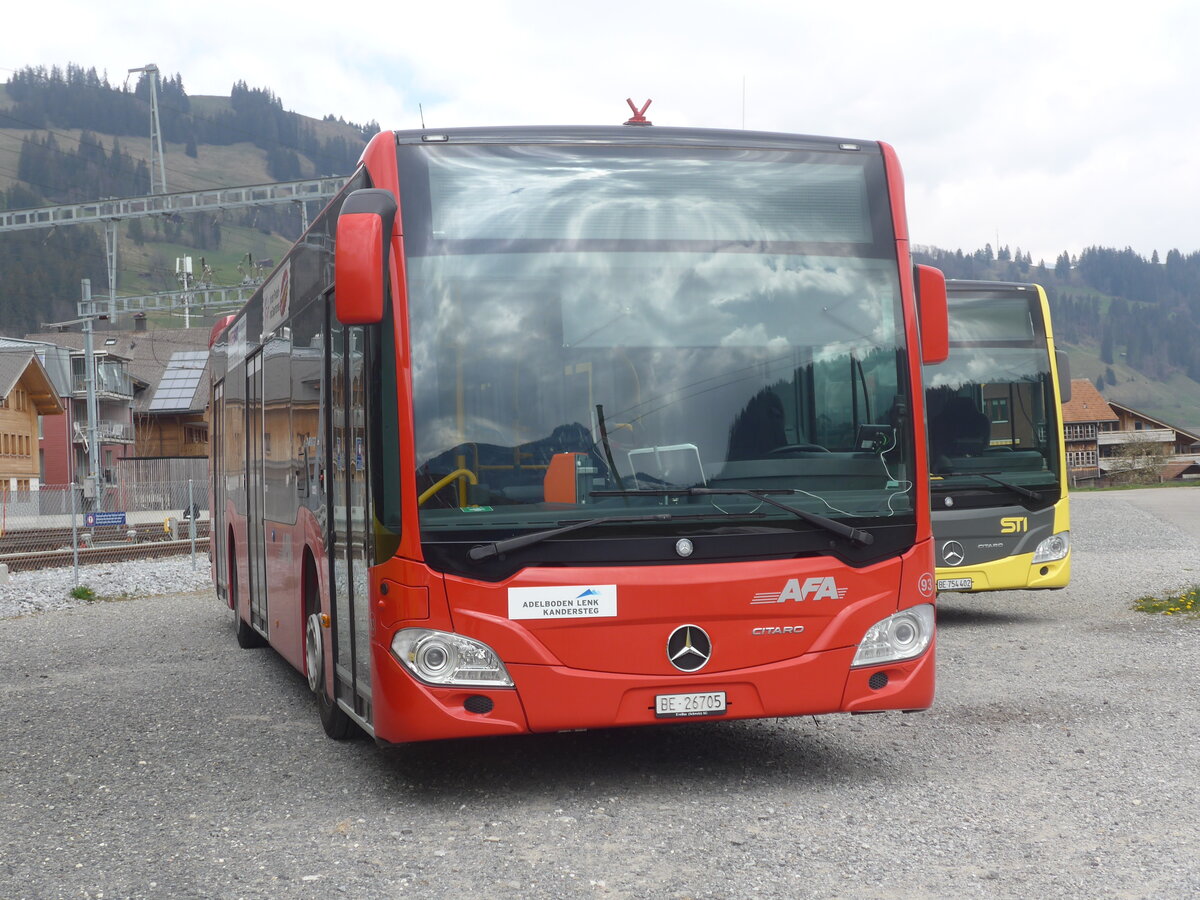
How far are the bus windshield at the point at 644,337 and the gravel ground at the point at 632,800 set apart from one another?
1.28 meters

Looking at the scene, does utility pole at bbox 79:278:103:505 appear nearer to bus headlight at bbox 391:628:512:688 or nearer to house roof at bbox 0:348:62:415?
house roof at bbox 0:348:62:415

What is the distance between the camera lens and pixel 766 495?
6.47m

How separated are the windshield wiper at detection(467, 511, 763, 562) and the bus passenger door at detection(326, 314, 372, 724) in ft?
2.04

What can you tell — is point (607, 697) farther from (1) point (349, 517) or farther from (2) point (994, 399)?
(2) point (994, 399)

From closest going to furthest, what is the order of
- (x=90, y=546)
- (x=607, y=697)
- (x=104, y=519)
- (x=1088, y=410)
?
(x=607, y=697) < (x=104, y=519) < (x=90, y=546) < (x=1088, y=410)

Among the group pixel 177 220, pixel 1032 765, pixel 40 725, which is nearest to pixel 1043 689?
pixel 1032 765

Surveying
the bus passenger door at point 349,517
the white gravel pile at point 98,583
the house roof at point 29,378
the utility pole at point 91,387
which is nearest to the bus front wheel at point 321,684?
the bus passenger door at point 349,517

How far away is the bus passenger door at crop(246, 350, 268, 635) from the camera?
1064 centimetres

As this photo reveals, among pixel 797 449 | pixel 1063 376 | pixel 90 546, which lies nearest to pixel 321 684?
pixel 797 449

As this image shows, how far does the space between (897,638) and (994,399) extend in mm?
7346

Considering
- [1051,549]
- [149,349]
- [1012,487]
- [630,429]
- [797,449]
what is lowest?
[1051,549]

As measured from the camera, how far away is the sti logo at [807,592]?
6.45m

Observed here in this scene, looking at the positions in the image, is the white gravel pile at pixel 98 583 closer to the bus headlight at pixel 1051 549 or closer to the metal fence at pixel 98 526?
the metal fence at pixel 98 526

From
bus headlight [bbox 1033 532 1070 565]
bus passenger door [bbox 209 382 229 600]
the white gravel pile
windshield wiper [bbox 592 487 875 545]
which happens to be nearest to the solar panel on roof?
the white gravel pile
